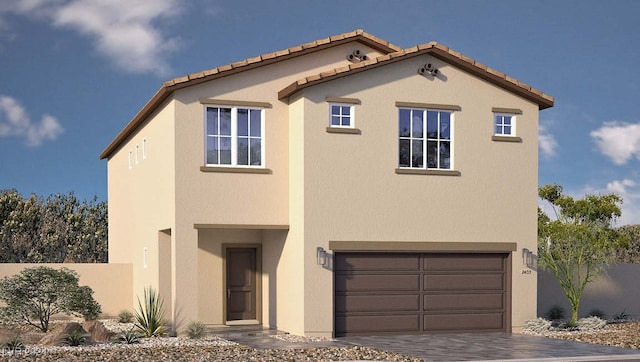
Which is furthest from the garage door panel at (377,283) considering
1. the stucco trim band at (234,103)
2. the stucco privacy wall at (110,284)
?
the stucco privacy wall at (110,284)

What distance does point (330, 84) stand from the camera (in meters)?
20.8

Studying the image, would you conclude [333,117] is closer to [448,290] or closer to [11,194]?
[448,290]

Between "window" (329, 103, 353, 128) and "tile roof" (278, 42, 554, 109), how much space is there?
28.8 inches

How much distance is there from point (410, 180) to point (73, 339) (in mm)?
8653

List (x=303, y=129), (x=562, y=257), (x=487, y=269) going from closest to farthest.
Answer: (x=303, y=129) → (x=487, y=269) → (x=562, y=257)

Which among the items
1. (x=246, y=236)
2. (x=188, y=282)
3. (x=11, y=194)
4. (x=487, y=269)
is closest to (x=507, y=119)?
(x=487, y=269)

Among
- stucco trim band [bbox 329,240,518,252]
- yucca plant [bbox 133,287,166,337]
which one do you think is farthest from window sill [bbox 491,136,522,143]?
yucca plant [bbox 133,287,166,337]

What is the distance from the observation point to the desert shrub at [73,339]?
18.4 metres

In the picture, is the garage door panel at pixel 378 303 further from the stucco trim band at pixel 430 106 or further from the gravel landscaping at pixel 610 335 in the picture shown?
the stucco trim band at pixel 430 106

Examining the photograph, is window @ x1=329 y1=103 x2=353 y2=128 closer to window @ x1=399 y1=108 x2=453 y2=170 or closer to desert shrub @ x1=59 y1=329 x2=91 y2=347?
window @ x1=399 y1=108 x2=453 y2=170

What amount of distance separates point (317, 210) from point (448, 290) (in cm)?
402

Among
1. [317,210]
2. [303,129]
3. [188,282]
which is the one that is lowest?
[188,282]

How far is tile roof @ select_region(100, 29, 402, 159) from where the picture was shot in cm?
2072

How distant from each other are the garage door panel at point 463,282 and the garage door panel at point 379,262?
51 centimetres
